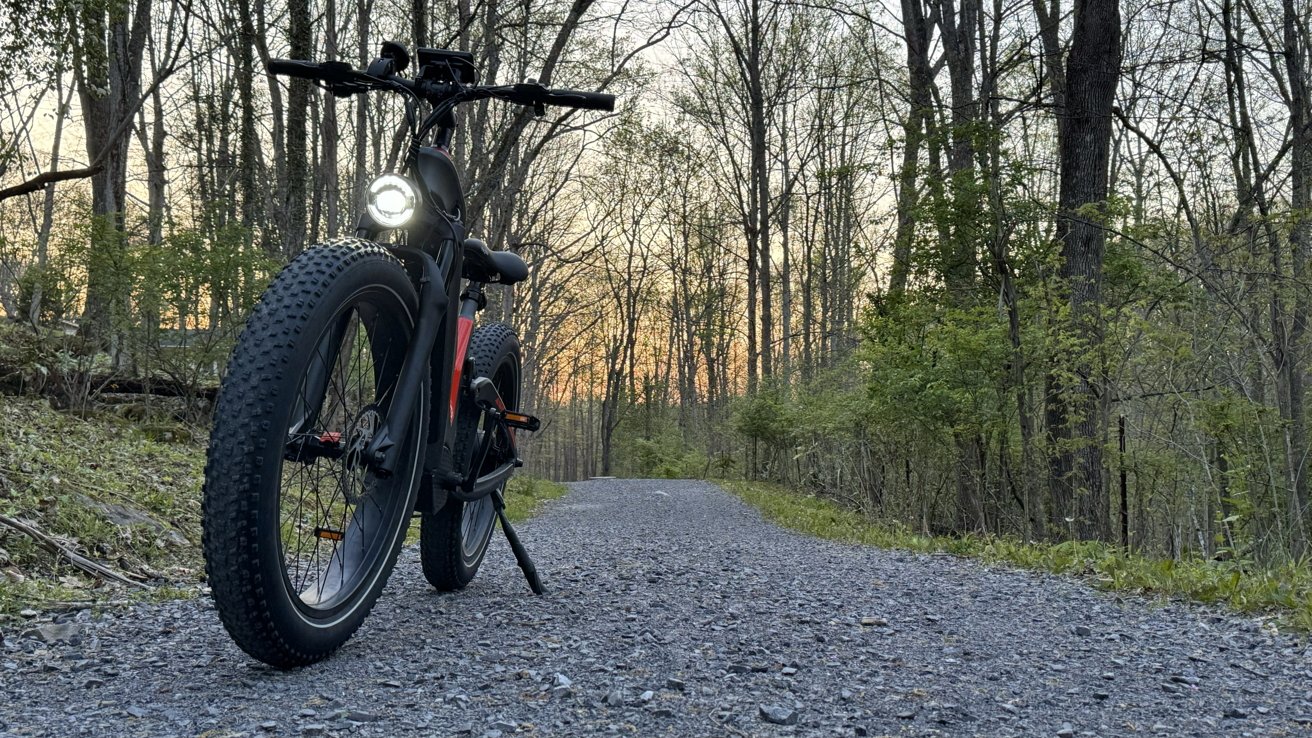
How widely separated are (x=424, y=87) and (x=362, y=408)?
3.84ft

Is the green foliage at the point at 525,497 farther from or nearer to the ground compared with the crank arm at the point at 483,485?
nearer to the ground

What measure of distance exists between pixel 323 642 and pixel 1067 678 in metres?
2.05

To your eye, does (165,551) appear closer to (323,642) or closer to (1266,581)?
(323,642)

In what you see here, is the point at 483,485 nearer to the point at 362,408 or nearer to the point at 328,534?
the point at 362,408

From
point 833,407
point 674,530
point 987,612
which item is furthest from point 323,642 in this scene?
point 833,407

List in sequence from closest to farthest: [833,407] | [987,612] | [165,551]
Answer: [987,612]
[165,551]
[833,407]

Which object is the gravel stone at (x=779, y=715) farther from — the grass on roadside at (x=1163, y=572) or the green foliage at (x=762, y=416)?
the green foliage at (x=762, y=416)

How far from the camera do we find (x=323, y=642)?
7.80 ft

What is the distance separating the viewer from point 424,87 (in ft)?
10.1

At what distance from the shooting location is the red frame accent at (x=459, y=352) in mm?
3168

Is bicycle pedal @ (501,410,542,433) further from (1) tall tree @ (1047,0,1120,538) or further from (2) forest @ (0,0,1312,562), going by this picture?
(1) tall tree @ (1047,0,1120,538)

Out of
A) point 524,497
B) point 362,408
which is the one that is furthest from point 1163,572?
point 524,497

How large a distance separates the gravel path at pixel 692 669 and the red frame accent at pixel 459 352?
0.80 meters

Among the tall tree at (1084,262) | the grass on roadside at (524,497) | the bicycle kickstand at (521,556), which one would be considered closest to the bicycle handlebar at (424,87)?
the bicycle kickstand at (521,556)
